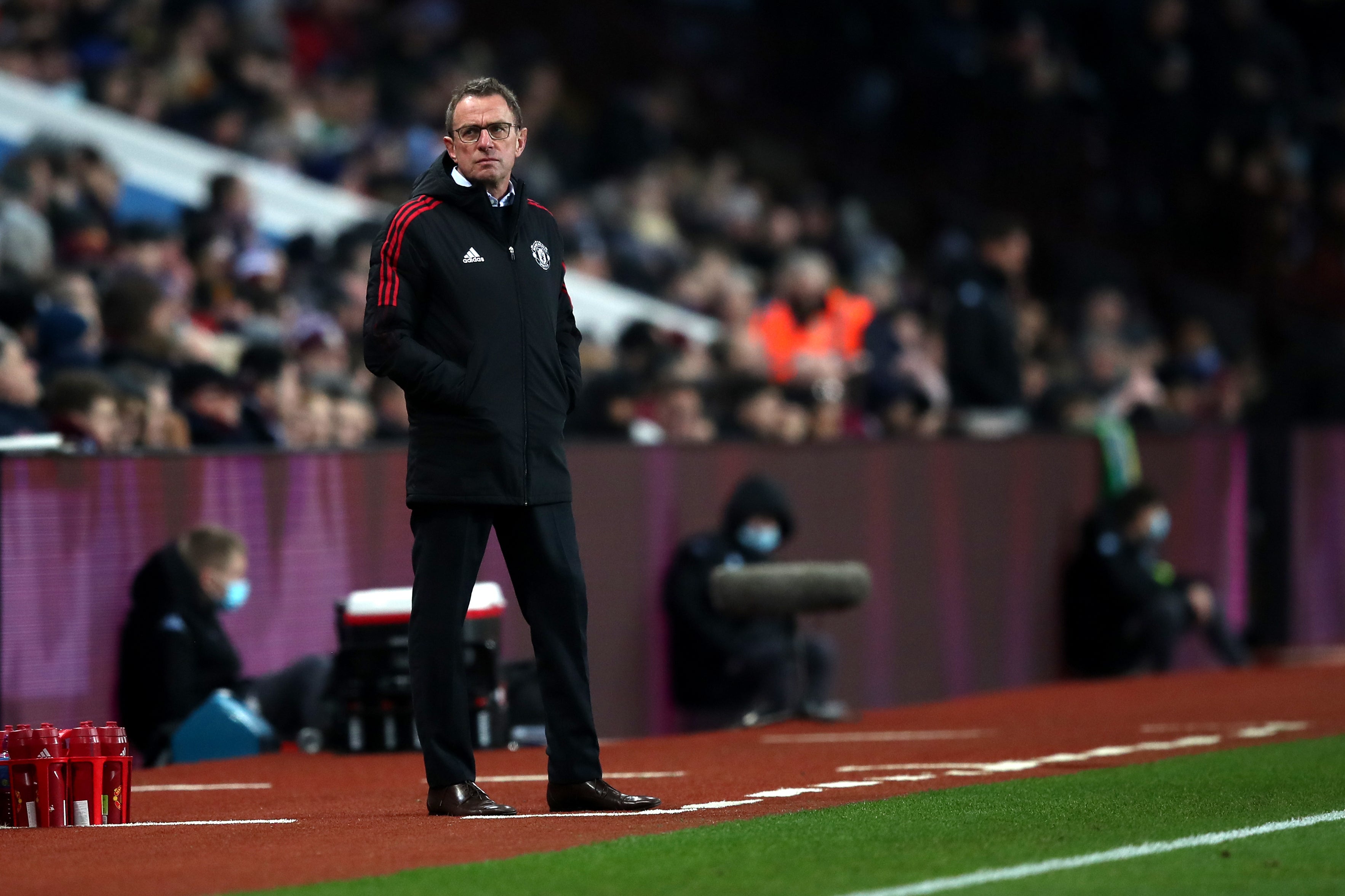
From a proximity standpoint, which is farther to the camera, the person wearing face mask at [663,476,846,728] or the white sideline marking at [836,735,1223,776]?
the person wearing face mask at [663,476,846,728]

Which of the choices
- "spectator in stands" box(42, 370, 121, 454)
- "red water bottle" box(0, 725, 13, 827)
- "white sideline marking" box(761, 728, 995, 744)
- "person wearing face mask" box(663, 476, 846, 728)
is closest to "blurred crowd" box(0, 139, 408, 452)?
"spectator in stands" box(42, 370, 121, 454)

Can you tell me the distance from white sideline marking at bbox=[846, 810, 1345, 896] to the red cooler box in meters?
4.63

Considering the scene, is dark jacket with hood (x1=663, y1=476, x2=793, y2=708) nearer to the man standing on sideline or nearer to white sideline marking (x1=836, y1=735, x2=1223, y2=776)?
white sideline marking (x1=836, y1=735, x2=1223, y2=776)

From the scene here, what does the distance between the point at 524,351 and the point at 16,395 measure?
4.01 meters

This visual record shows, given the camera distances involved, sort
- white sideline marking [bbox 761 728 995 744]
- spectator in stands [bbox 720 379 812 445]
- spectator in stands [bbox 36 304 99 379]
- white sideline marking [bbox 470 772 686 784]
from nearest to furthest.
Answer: white sideline marking [bbox 470 772 686 784]
white sideline marking [bbox 761 728 995 744]
spectator in stands [bbox 36 304 99 379]
spectator in stands [bbox 720 379 812 445]

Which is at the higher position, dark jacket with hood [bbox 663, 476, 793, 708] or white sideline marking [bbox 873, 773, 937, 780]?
dark jacket with hood [bbox 663, 476, 793, 708]

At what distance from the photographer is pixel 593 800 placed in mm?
7383

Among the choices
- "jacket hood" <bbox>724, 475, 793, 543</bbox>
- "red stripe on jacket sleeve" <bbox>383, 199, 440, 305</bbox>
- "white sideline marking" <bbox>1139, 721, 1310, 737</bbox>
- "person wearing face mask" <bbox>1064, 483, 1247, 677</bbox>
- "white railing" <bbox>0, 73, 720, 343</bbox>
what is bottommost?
"white sideline marking" <bbox>1139, 721, 1310, 737</bbox>

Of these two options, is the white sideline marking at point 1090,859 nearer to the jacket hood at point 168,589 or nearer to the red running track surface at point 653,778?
the red running track surface at point 653,778

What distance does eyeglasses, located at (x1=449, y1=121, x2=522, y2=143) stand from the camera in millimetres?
7148

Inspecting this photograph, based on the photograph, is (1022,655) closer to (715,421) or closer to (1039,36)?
(715,421)

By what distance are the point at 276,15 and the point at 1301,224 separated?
1015 cm

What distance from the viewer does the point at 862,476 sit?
45.5 ft

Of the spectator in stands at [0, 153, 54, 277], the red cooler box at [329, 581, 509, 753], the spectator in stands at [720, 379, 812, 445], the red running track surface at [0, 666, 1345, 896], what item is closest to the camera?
the red running track surface at [0, 666, 1345, 896]
